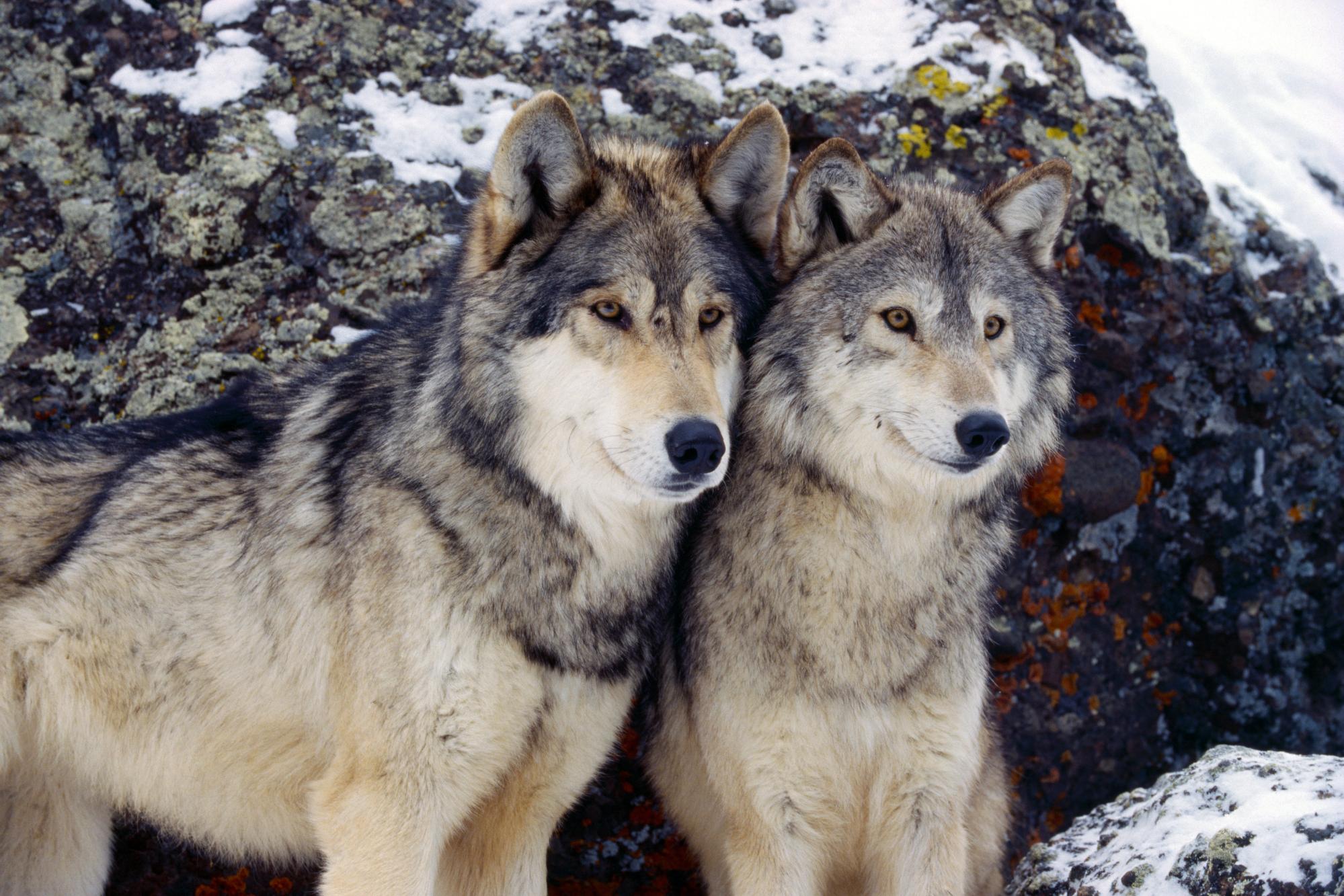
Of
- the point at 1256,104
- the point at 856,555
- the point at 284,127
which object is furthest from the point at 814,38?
the point at 1256,104

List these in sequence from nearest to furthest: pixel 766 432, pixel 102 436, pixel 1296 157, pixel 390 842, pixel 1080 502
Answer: pixel 390 842
pixel 766 432
pixel 102 436
pixel 1080 502
pixel 1296 157

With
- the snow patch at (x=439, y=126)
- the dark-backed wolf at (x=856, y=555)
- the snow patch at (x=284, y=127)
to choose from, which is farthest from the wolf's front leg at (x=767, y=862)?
the snow patch at (x=284, y=127)

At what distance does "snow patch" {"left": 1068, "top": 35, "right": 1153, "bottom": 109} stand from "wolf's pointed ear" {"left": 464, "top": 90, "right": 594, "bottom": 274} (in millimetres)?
3863

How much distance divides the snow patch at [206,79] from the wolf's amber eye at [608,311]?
10.8ft

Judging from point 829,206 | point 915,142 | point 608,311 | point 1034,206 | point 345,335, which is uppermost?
point 1034,206

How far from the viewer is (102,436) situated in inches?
183

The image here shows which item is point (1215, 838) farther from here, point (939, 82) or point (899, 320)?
point (939, 82)

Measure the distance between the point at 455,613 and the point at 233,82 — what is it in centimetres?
369

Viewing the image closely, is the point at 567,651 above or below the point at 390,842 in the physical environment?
above

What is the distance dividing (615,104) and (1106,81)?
2.97 metres

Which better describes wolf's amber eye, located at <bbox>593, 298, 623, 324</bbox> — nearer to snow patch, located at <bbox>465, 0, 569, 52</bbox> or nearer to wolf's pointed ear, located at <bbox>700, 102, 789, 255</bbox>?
wolf's pointed ear, located at <bbox>700, 102, 789, 255</bbox>

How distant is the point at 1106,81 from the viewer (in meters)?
6.52

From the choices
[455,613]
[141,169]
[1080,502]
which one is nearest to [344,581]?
[455,613]

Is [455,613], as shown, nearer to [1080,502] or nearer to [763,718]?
[763,718]
